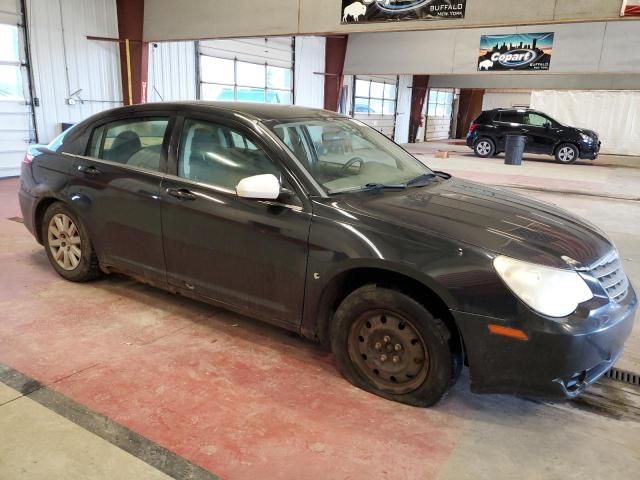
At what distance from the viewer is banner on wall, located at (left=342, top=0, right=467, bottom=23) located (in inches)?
298

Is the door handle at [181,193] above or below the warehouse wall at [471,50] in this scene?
below

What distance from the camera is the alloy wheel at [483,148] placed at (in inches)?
658

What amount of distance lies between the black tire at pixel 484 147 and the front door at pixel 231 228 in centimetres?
1500

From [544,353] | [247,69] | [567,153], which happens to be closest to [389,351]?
[544,353]

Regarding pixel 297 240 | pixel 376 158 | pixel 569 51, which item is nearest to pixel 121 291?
pixel 297 240

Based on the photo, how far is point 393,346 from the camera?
2.56m

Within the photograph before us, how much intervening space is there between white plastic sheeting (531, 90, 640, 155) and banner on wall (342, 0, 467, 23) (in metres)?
15.2

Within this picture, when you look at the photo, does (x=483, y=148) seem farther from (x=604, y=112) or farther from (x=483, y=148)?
(x=604, y=112)

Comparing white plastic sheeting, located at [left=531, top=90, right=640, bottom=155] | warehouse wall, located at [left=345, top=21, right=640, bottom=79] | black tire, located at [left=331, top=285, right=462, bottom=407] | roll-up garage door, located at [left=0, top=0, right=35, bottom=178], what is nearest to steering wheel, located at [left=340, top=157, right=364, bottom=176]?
black tire, located at [left=331, top=285, right=462, bottom=407]

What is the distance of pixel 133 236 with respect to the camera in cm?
343

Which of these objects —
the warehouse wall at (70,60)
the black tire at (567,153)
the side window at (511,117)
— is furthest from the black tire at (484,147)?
the warehouse wall at (70,60)

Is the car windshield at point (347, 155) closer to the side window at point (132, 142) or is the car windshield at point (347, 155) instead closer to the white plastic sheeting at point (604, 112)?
the side window at point (132, 142)

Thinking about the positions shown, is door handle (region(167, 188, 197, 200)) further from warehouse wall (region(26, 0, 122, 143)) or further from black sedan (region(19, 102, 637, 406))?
warehouse wall (region(26, 0, 122, 143))

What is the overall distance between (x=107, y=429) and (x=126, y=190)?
163 cm
